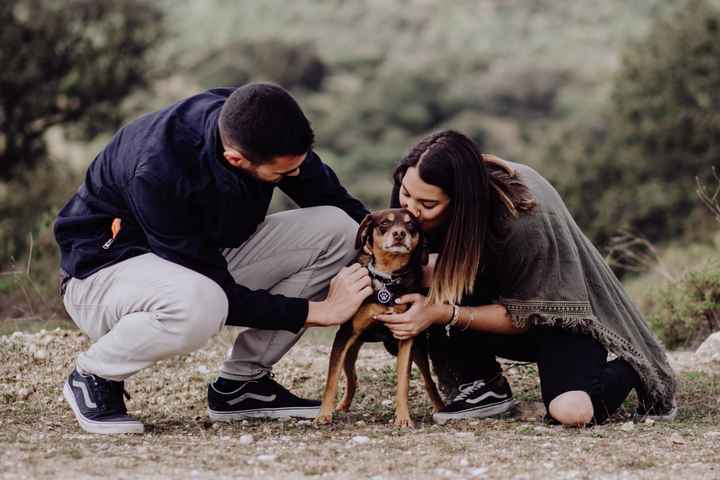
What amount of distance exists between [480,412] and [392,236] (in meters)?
1.07

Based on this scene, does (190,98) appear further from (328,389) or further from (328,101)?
(328,101)

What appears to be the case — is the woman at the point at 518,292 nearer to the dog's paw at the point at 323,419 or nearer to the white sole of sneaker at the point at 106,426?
the dog's paw at the point at 323,419

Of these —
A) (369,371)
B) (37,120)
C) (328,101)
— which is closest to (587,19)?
(328,101)

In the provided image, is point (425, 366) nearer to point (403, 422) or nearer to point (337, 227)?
point (403, 422)

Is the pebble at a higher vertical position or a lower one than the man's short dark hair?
lower

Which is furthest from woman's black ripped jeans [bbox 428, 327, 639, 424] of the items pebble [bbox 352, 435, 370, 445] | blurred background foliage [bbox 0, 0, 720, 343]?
blurred background foliage [bbox 0, 0, 720, 343]

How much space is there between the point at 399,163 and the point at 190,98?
1041 millimetres

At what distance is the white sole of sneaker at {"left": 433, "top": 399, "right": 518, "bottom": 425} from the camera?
5000 millimetres

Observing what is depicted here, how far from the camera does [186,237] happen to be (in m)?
4.36

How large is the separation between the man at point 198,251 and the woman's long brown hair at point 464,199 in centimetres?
44

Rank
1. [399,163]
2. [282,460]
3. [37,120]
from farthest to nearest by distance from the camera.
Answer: [37,120]
[399,163]
[282,460]

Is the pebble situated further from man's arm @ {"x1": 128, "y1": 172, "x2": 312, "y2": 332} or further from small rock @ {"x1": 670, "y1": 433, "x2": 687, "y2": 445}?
small rock @ {"x1": 670, "y1": 433, "x2": 687, "y2": 445}

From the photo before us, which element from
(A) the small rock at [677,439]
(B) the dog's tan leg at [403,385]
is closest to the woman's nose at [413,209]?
(B) the dog's tan leg at [403,385]

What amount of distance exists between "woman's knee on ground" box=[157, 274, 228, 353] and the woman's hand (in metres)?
0.86
